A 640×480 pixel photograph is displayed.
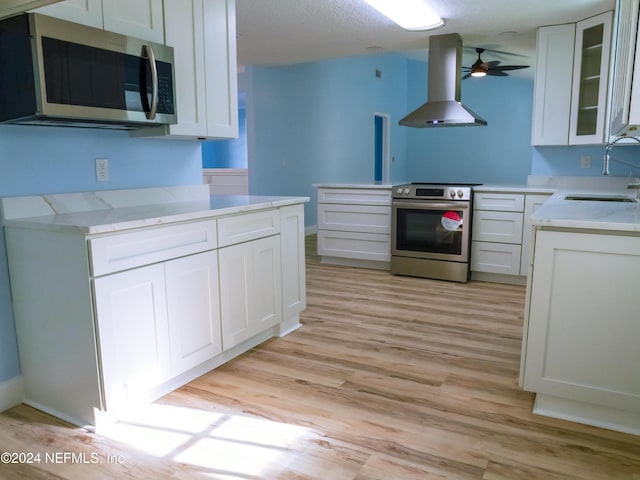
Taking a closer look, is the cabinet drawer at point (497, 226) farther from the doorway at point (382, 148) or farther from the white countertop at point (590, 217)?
the doorway at point (382, 148)

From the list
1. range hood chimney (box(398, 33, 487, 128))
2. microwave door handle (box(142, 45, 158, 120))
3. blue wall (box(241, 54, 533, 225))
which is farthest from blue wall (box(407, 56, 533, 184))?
microwave door handle (box(142, 45, 158, 120))

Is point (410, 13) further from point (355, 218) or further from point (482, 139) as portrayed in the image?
point (482, 139)

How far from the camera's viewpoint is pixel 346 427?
201cm

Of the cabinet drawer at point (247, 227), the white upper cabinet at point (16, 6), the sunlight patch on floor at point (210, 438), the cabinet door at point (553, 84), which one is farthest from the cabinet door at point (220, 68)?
the cabinet door at point (553, 84)

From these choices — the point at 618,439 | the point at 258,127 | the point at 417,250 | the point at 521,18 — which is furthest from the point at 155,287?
the point at 258,127

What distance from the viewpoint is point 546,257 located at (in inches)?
78.0

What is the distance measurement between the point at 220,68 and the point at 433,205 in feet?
7.71

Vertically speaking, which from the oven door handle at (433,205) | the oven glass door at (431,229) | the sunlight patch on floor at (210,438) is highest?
the oven door handle at (433,205)

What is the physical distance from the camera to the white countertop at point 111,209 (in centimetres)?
191

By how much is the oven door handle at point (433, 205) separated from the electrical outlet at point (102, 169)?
2787 mm

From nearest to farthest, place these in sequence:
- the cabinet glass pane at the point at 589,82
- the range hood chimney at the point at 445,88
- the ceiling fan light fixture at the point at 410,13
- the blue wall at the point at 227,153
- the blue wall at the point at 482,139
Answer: the ceiling fan light fixture at the point at 410,13, the cabinet glass pane at the point at 589,82, the range hood chimney at the point at 445,88, the blue wall at the point at 227,153, the blue wall at the point at 482,139

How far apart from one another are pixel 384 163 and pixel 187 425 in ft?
26.2

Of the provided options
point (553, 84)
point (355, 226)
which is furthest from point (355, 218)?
point (553, 84)

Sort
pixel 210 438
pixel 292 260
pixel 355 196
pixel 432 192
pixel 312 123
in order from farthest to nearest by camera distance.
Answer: pixel 312 123 → pixel 355 196 → pixel 432 192 → pixel 292 260 → pixel 210 438
